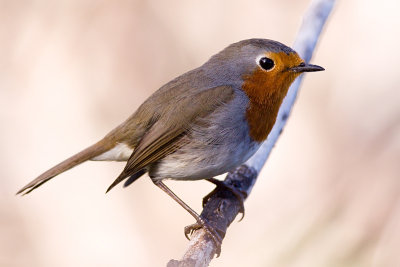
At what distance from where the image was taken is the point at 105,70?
5469mm

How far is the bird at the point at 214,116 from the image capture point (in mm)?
3686

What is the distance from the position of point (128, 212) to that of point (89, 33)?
4.89 feet

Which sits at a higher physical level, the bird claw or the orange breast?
the orange breast

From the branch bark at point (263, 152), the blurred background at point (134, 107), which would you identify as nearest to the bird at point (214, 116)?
the branch bark at point (263, 152)

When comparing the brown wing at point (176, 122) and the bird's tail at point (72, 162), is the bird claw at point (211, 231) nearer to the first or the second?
the brown wing at point (176, 122)

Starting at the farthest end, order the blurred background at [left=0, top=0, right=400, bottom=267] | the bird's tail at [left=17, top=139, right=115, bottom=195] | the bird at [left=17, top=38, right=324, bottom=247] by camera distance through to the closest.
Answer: the blurred background at [left=0, top=0, right=400, bottom=267] → the bird's tail at [left=17, top=139, right=115, bottom=195] → the bird at [left=17, top=38, right=324, bottom=247]

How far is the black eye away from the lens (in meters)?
3.75

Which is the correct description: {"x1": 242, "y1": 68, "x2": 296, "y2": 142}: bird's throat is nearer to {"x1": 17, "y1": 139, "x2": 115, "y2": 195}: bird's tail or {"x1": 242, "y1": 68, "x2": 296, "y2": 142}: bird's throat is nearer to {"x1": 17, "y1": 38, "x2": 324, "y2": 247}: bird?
{"x1": 17, "y1": 38, "x2": 324, "y2": 247}: bird

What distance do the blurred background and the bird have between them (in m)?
1.16

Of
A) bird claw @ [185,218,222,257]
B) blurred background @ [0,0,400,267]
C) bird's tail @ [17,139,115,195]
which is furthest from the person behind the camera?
blurred background @ [0,0,400,267]

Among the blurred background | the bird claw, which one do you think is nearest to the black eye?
the bird claw

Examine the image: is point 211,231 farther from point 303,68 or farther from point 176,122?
point 303,68

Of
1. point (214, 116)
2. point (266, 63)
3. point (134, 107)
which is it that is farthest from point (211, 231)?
point (134, 107)

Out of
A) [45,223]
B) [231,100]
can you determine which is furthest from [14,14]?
[231,100]
